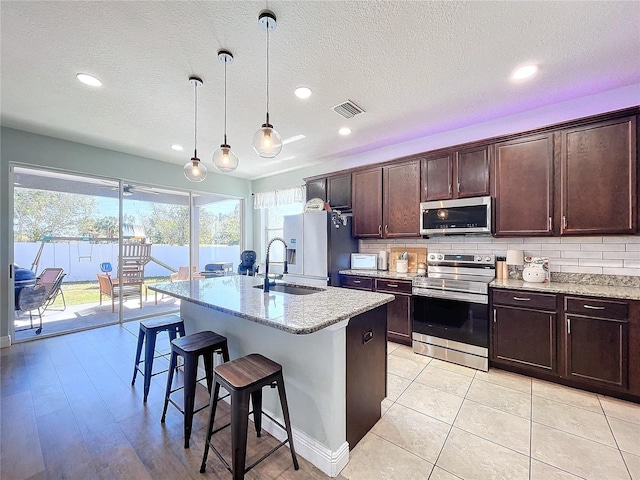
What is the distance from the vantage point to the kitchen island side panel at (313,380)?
60.3 inches

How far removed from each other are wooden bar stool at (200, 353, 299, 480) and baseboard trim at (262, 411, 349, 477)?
9 cm

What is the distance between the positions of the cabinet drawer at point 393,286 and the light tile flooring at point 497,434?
1.03 meters

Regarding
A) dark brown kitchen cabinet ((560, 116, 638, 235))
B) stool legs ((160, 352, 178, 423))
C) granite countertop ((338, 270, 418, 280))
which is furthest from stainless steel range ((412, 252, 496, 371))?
stool legs ((160, 352, 178, 423))

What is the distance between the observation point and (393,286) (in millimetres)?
3430

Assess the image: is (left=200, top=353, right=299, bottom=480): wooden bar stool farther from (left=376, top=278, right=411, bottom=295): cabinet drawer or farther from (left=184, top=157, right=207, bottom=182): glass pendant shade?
(left=376, top=278, right=411, bottom=295): cabinet drawer

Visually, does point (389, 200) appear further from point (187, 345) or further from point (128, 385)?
point (128, 385)

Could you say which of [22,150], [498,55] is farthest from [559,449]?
[22,150]

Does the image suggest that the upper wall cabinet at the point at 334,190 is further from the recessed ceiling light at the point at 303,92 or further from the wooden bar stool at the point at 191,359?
the wooden bar stool at the point at 191,359

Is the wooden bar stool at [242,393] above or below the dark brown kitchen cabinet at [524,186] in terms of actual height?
below

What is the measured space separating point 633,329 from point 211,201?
20.1ft

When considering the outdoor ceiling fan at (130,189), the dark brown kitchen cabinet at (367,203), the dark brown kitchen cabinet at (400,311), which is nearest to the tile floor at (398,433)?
the dark brown kitchen cabinet at (400,311)

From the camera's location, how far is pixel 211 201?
18.6 feet

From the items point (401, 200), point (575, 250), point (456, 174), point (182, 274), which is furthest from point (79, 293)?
point (575, 250)

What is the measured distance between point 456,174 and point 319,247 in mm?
1998
